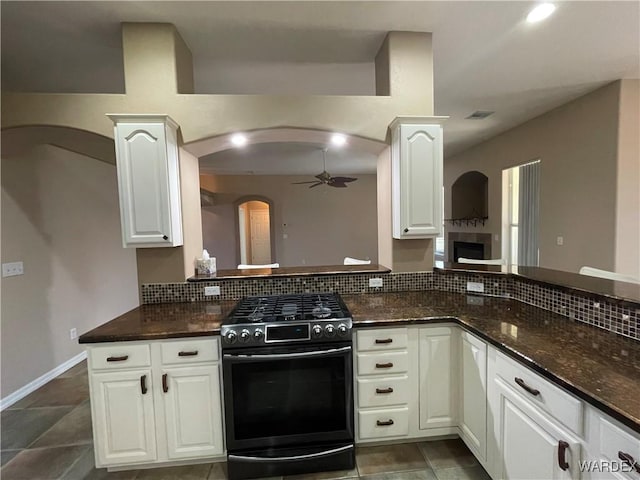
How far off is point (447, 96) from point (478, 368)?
10.6ft

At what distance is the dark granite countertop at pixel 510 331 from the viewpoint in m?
1.10

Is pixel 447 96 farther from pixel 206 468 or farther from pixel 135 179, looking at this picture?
pixel 206 468

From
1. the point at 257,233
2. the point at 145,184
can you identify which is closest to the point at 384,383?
the point at 145,184

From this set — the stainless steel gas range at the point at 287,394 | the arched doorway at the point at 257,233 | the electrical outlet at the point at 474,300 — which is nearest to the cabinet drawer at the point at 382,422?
the stainless steel gas range at the point at 287,394

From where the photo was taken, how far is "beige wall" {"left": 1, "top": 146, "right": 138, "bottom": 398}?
8.75 ft

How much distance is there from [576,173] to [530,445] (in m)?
3.95

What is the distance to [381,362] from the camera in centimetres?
193

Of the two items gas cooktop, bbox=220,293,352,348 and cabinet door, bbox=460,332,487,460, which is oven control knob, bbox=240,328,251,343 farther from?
cabinet door, bbox=460,332,487,460

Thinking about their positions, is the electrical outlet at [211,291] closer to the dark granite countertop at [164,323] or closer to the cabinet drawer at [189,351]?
the dark granite countertop at [164,323]

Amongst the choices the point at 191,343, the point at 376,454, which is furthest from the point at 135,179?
the point at 376,454

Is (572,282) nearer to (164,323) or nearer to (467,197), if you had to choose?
(164,323)

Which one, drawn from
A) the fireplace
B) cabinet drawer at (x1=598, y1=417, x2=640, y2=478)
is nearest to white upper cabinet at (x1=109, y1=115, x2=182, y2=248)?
cabinet drawer at (x1=598, y1=417, x2=640, y2=478)

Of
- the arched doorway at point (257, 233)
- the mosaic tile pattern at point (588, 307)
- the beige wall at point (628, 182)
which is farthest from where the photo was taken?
the arched doorway at point (257, 233)

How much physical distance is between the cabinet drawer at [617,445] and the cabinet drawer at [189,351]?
5.80 feet
